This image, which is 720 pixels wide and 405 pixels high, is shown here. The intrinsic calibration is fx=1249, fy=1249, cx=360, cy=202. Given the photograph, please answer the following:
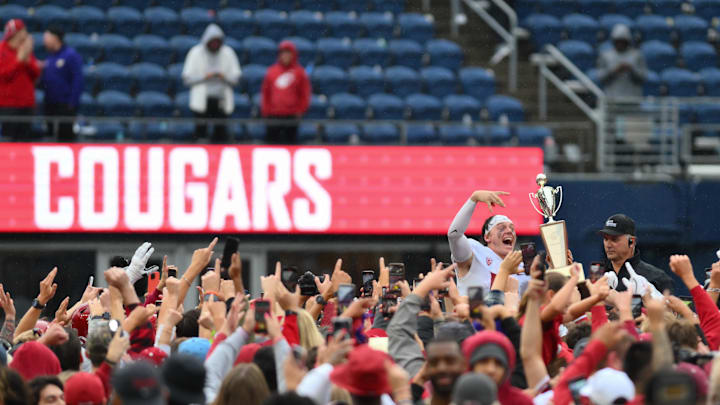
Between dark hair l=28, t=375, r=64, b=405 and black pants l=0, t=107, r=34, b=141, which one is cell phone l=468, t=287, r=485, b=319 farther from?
black pants l=0, t=107, r=34, b=141

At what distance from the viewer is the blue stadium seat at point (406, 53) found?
61.4ft

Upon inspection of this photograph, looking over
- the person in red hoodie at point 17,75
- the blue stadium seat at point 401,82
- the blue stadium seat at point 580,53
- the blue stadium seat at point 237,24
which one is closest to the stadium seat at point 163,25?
the blue stadium seat at point 237,24

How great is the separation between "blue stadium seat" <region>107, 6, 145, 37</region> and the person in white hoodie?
3.15 metres

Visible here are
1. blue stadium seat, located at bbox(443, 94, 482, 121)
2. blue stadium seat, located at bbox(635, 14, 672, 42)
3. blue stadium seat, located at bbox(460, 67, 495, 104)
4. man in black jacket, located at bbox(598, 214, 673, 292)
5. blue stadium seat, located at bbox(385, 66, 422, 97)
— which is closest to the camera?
man in black jacket, located at bbox(598, 214, 673, 292)

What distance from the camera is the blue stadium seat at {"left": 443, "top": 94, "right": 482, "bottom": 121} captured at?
17719 mm

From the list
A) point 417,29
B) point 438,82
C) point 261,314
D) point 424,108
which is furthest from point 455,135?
point 261,314

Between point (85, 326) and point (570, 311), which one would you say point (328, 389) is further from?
point (85, 326)

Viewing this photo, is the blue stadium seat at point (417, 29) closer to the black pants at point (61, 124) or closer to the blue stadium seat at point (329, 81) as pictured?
the blue stadium seat at point (329, 81)

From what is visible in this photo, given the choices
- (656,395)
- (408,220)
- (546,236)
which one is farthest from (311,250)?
(656,395)

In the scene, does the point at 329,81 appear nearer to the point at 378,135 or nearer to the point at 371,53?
the point at 371,53

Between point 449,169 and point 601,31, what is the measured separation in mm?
6042

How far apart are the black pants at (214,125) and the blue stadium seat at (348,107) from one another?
1.89m

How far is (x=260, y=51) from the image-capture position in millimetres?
18188

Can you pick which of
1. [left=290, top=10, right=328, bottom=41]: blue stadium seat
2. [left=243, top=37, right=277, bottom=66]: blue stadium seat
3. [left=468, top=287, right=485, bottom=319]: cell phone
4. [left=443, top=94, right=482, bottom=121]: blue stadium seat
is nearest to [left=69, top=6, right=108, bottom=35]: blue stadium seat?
[left=243, top=37, right=277, bottom=66]: blue stadium seat
